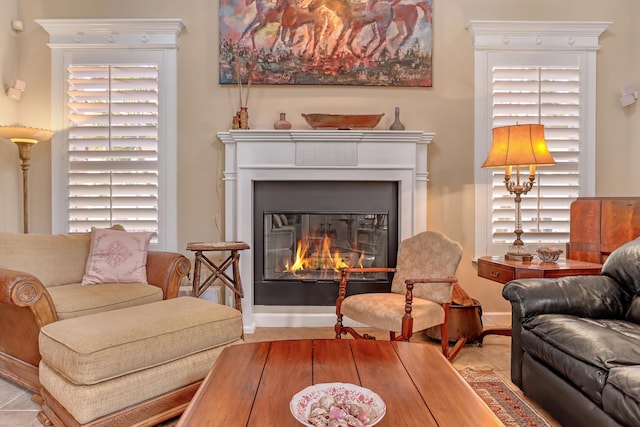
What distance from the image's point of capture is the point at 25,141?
10.3 feet

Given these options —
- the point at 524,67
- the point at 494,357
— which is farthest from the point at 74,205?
the point at 524,67

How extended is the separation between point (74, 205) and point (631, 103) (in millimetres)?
5003

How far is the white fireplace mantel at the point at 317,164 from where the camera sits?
332 centimetres

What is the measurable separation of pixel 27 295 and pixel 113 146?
1885 mm

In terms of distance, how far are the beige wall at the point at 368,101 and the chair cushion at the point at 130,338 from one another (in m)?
1.56

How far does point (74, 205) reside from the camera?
11.4 ft

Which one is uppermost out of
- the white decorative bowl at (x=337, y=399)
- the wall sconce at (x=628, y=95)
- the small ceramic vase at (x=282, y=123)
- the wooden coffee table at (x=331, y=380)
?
the wall sconce at (x=628, y=95)

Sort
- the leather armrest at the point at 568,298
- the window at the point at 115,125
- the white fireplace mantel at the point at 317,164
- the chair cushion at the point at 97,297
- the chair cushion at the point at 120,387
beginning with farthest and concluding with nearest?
the window at the point at 115,125 → the white fireplace mantel at the point at 317,164 → the chair cushion at the point at 97,297 → the leather armrest at the point at 568,298 → the chair cushion at the point at 120,387

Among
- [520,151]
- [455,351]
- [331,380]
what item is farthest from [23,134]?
[520,151]

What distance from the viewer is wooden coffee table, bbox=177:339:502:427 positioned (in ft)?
3.78

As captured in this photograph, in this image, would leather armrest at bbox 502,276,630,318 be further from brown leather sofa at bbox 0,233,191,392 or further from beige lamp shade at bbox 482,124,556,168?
brown leather sofa at bbox 0,233,191,392

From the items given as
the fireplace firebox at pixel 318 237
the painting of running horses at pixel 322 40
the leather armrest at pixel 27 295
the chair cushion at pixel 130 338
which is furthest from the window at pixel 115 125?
the chair cushion at pixel 130 338

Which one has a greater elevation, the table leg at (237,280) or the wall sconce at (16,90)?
the wall sconce at (16,90)

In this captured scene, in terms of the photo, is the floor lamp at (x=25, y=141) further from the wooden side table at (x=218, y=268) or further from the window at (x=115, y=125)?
the wooden side table at (x=218, y=268)
